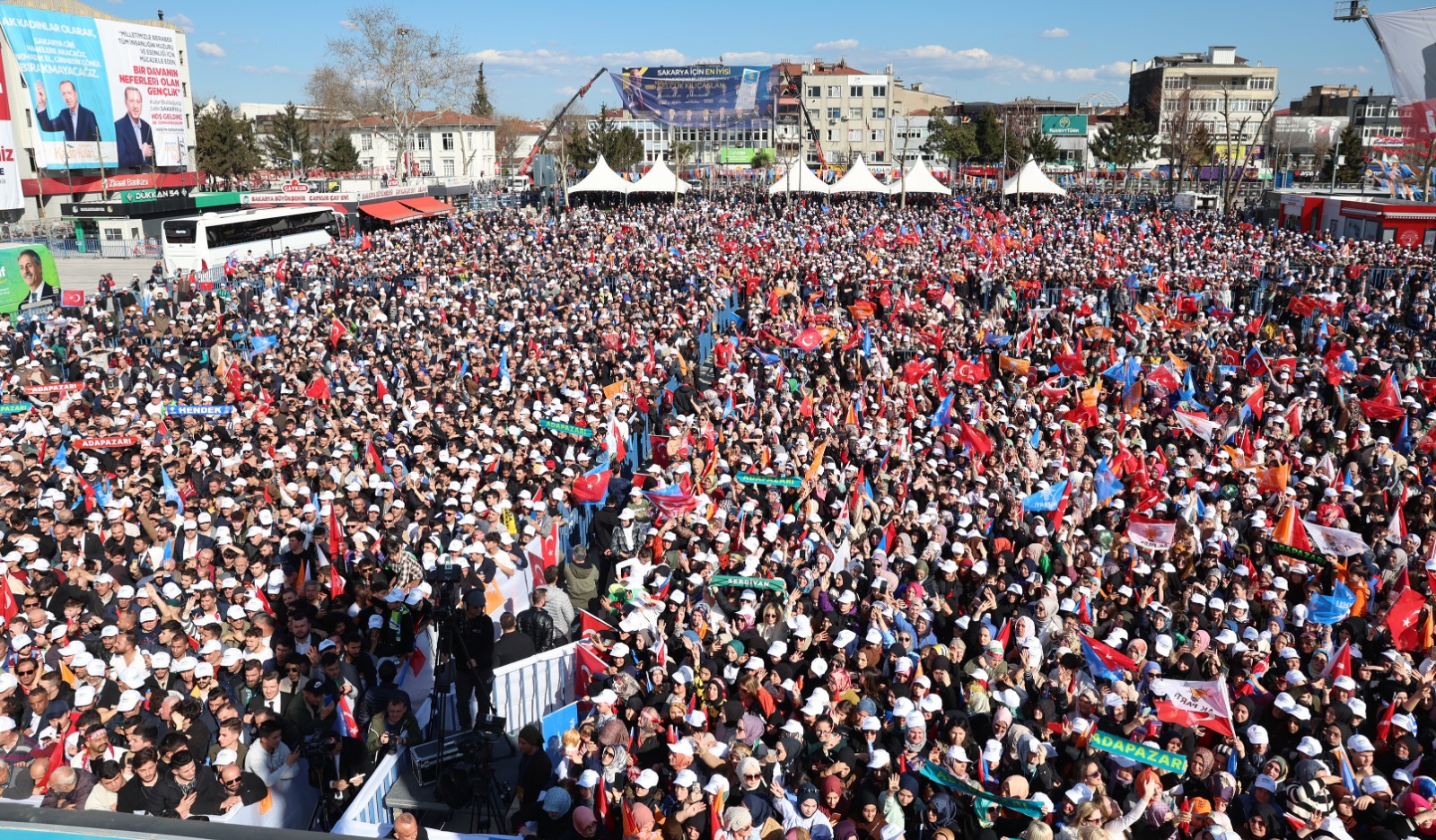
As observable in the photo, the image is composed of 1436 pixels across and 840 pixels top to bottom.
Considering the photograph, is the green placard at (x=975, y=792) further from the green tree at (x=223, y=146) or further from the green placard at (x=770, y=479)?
the green tree at (x=223, y=146)

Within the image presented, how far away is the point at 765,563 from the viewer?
806 cm

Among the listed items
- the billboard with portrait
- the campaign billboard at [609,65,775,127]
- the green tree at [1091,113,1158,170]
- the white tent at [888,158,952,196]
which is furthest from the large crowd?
the green tree at [1091,113,1158,170]

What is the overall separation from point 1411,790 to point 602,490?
7079mm

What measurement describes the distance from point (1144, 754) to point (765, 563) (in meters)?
3.33

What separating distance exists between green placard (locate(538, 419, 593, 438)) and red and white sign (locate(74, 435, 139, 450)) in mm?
4389

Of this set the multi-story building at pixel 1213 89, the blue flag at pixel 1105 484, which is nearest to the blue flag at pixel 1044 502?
the blue flag at pixel 1105 484

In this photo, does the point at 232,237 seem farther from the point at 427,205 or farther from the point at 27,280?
the point at 427,205

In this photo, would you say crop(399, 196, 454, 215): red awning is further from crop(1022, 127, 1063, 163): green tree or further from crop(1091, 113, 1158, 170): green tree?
crop(1091, 113, 1158, 170): green tree

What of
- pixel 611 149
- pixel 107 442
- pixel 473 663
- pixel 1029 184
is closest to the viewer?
pixel 473 663

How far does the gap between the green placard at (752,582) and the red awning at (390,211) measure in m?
37.5

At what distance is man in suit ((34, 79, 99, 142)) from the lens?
155ft

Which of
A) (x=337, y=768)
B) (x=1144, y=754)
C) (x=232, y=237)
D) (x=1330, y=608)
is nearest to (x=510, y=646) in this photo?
(x=337, y=768)

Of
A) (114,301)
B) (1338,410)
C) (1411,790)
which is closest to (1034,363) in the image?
(1338,410)

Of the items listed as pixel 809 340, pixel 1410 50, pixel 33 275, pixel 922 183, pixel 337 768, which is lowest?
pixel 337 768
